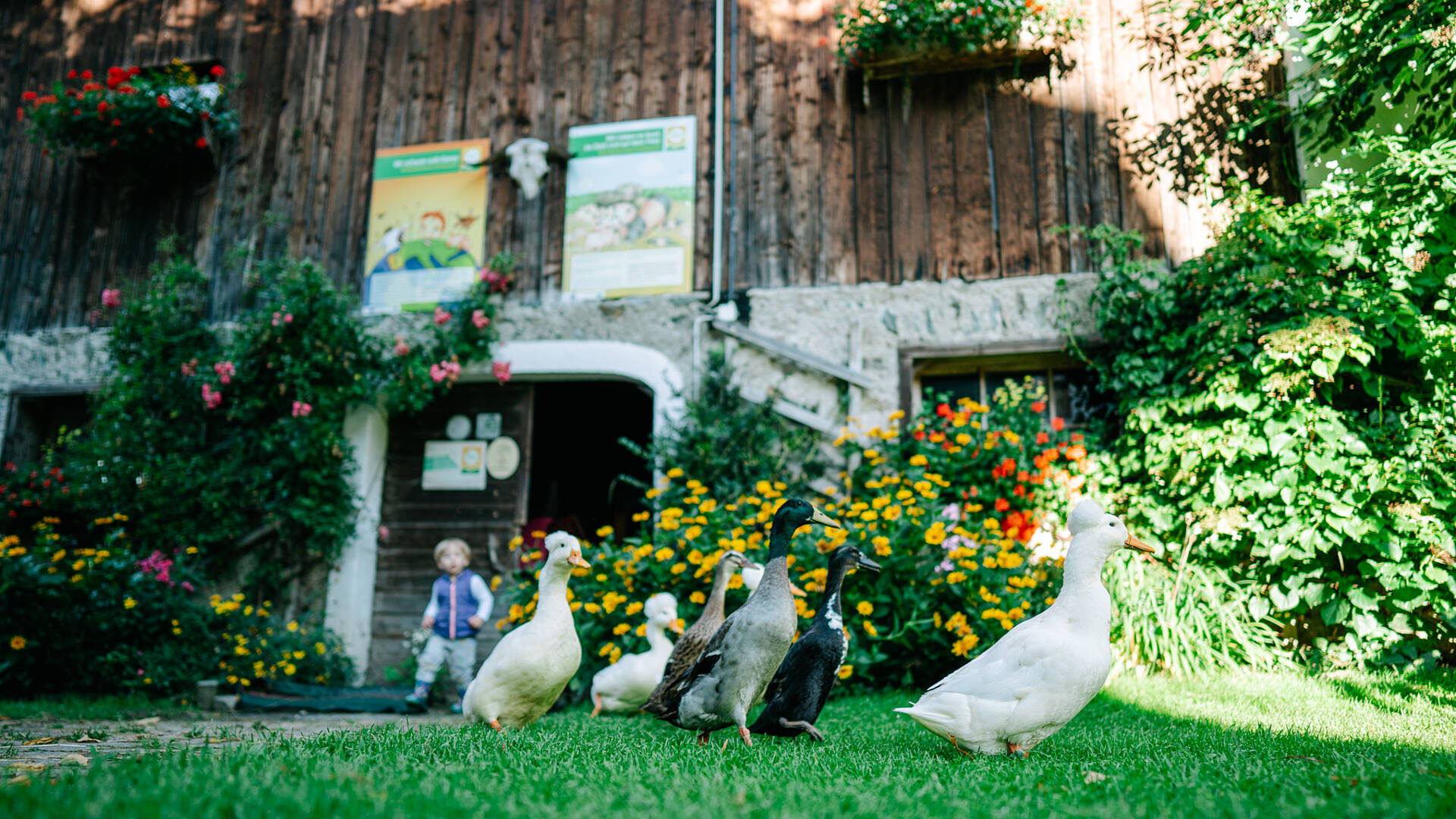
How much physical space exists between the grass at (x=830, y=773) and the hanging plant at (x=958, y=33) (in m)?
4.65

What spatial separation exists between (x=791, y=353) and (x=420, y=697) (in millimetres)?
3338

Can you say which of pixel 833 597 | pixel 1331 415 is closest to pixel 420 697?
pixel 833 597

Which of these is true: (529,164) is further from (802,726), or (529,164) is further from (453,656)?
(802,726)

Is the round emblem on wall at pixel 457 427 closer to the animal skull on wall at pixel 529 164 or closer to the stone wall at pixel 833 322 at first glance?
the stone wall at pixel 833 322

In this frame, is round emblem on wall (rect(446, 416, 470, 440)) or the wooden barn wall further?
round emblem on wall (rect(446, 416, 470, 440))

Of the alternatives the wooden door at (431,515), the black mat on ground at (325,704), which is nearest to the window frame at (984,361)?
the wooden door at (431,515)

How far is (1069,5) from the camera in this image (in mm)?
6672

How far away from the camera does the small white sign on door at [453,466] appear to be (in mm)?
7438

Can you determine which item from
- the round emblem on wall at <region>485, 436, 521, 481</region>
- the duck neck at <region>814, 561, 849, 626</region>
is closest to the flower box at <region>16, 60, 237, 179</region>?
the round emblem on wall at <region>485, 436, 521, 481</region>

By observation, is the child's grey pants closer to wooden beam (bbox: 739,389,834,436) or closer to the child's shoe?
the child's shoe

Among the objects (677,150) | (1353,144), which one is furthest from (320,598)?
(1353,144)

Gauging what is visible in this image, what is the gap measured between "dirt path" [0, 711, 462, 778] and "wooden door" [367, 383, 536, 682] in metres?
1.50

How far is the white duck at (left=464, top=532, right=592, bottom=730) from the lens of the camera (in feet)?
11.6

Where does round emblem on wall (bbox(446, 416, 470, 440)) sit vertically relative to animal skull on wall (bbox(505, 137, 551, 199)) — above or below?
below
